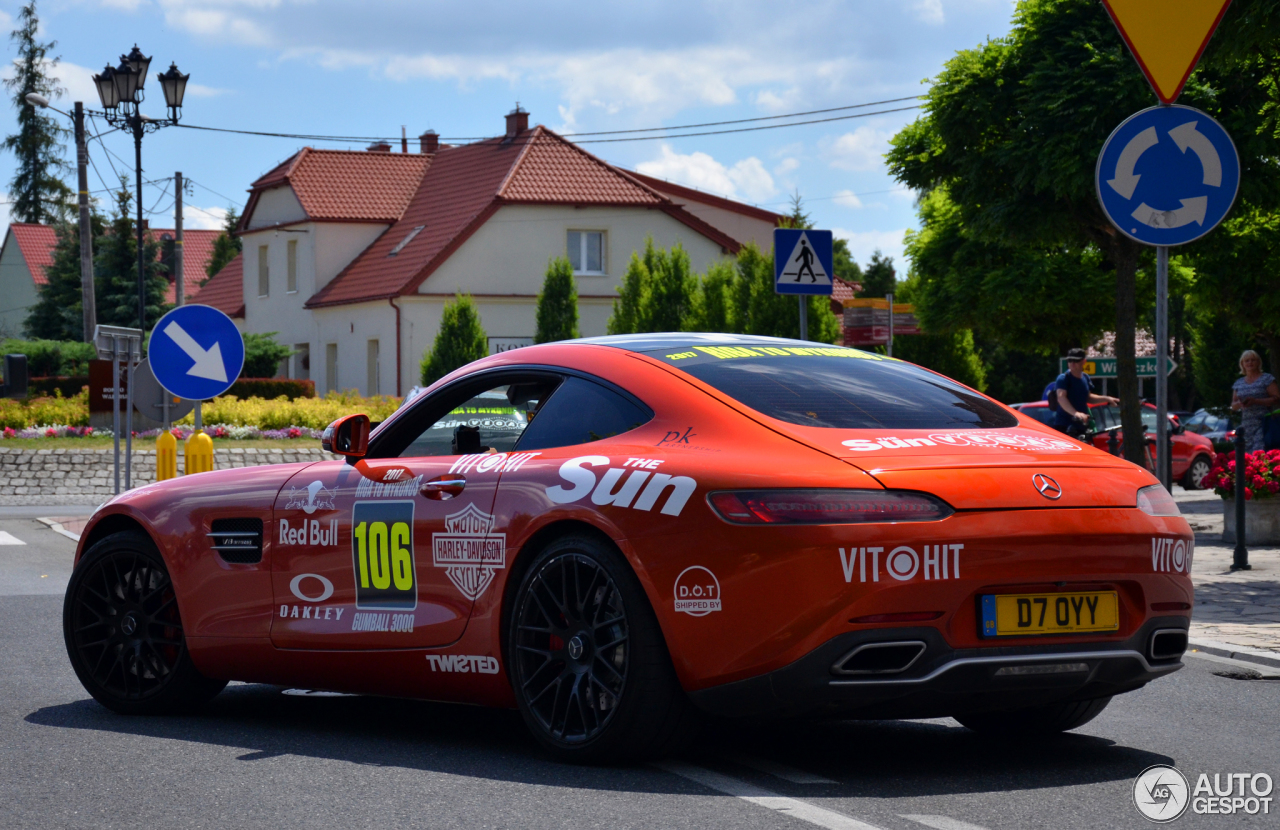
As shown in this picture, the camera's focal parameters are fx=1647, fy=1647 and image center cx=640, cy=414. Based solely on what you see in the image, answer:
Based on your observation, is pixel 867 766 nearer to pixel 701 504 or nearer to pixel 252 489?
pixel 701 504

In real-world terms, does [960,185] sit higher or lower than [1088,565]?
higher

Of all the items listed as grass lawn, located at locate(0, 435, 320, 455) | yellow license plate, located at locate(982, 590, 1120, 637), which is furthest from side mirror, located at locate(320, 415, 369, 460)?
grass lawn, located at locate(0, 435, 320, 455)

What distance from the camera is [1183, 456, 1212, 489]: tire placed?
91.4 ft

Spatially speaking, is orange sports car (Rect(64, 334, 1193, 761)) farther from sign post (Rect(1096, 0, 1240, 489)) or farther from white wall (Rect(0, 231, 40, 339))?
white wall (Rect(0, 231, 40, 339))

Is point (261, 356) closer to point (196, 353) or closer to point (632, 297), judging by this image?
point (632, 297)

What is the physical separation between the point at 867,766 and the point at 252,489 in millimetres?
2667

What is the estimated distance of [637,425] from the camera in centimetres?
538

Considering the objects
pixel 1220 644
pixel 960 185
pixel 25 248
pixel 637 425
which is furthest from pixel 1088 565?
pixel 25 248

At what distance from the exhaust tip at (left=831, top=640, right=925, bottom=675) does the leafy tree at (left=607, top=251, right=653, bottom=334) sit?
37.2 metres

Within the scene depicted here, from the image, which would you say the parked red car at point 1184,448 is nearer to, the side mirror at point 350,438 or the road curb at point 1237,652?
the road curb at point 1237,652

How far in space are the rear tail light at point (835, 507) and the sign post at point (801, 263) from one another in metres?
A: 8.34

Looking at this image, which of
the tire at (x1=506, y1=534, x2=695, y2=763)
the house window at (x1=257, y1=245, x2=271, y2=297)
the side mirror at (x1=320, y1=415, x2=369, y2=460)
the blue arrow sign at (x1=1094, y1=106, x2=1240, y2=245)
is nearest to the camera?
the tire at (x1=506, y1=534, x2=695, y2=763)

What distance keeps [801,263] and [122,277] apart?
55.5 meters

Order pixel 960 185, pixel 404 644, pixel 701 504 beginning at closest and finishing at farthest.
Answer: pixel 701 504
pixel 404 644
pixel 960 185
